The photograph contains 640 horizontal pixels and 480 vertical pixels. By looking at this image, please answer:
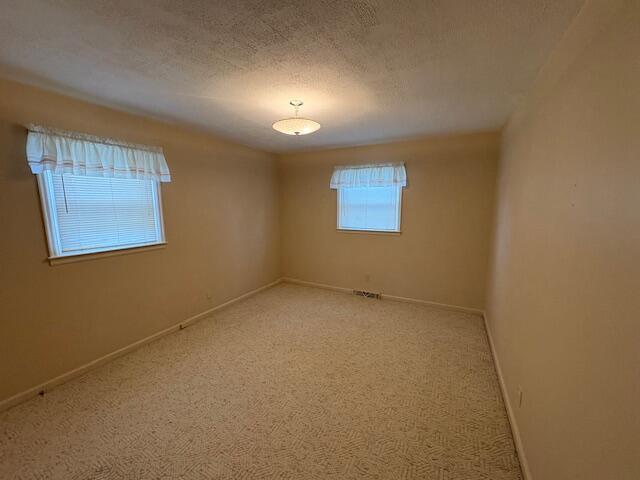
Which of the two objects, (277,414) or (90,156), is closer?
(277,414)

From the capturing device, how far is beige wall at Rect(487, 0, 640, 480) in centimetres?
74

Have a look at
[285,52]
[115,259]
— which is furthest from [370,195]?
[115,259]

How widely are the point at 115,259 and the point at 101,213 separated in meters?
0.44

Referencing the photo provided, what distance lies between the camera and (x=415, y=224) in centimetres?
364

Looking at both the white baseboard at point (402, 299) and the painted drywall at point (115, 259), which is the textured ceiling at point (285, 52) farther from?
the white baseboard at point (402, 299)

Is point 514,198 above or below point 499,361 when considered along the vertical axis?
above

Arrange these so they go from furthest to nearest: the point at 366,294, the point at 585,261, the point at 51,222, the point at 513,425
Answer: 1. the point at 366,294
2. the point at 51,222
3. the point at 513,425
4. the point at 585,261

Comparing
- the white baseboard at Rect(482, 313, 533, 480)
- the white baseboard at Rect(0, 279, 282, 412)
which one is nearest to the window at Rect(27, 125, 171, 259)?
the white baseboard at Rect(0, 279, 282, 412)

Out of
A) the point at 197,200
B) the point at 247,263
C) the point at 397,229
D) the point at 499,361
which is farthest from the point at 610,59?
the point at 247,263

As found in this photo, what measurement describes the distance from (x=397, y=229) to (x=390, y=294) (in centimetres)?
99

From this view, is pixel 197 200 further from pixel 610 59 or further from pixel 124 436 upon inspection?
pixel 610 59

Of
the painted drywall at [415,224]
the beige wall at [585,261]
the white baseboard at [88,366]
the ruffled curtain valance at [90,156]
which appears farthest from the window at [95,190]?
the beige wall at [585,261]

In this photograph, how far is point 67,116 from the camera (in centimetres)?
208

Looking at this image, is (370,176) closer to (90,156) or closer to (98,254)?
(90,156)
